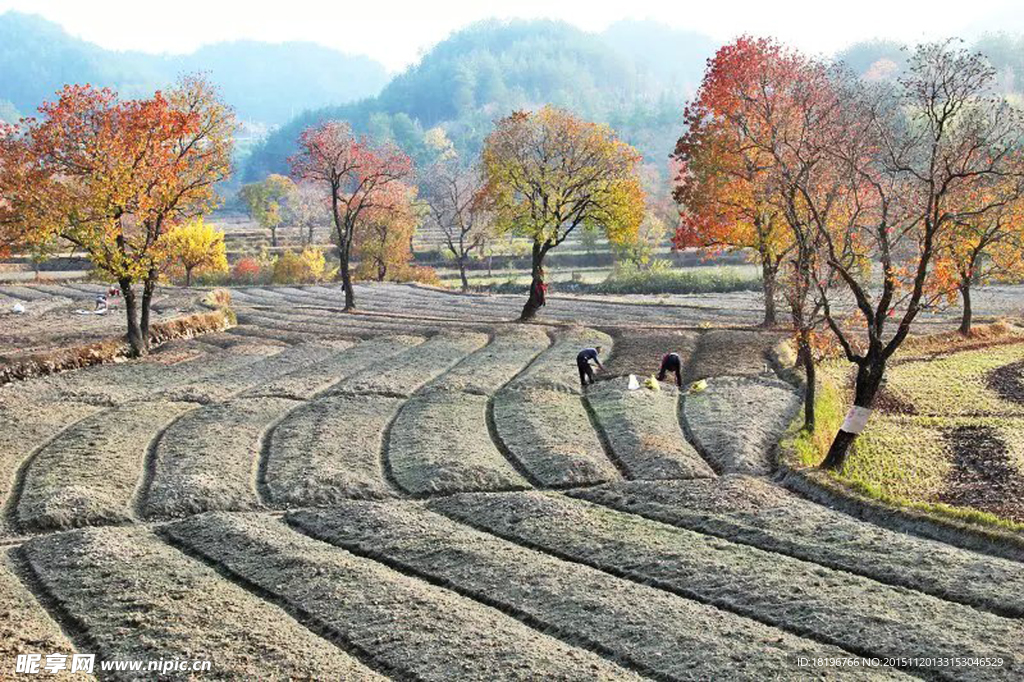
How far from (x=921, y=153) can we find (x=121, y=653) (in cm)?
2909

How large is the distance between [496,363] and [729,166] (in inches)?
668

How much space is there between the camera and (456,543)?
75.8 feet

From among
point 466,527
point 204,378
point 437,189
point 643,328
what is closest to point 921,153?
point 466,527

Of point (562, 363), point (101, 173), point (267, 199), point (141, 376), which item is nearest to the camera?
point (141, 376)

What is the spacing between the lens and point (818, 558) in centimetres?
2194

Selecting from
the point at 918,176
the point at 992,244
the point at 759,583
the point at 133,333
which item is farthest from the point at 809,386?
the point at 133,333

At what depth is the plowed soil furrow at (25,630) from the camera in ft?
55.9

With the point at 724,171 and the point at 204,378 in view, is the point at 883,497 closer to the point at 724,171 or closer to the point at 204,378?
the point at 724,171

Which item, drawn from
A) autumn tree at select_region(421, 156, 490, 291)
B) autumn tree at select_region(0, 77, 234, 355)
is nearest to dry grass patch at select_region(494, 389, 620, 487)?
autumn tree at select_region(0, 77, 234, 355)

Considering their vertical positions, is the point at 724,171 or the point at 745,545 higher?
the point at 724,171

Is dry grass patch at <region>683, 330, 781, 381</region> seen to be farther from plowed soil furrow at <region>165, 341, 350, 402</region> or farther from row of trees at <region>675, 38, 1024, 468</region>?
plowed soil furrow at <region>165, 341, 350, 402</region>

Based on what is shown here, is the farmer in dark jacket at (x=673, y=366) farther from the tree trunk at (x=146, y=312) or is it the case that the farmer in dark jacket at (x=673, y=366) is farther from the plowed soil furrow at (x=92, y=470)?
the tree trunk at (x=146, y=312)

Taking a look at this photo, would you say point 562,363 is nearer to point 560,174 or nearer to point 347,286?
point 560,174

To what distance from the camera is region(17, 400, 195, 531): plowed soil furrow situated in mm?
25438
